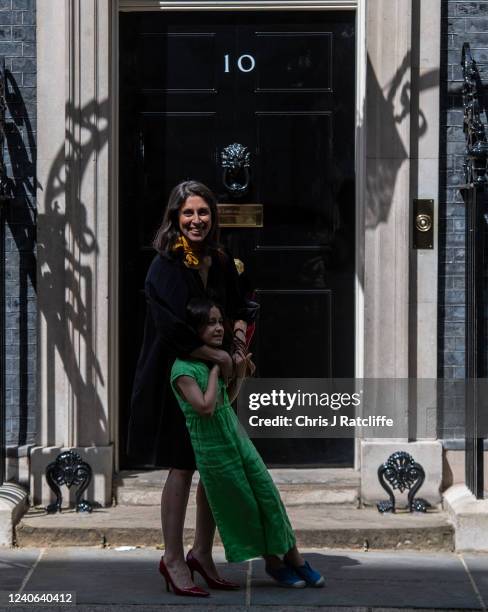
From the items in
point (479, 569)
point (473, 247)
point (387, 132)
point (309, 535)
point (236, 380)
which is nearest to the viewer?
point (236, 380)

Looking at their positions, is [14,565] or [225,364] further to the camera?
[14,565]

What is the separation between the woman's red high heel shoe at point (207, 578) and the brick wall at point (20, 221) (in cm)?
157

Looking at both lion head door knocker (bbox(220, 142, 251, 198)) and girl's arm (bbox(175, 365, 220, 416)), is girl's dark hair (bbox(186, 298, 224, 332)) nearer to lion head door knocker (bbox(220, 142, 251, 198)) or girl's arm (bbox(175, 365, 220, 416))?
girl's arm (bbox(175, 365, 220, 416))

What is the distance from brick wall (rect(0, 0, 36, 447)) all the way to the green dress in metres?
1.66

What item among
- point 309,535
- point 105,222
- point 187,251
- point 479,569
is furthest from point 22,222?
point 479,569

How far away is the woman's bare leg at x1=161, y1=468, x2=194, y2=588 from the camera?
5355 millimetres

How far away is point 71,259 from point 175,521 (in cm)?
183

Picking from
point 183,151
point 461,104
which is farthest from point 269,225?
point 461,104

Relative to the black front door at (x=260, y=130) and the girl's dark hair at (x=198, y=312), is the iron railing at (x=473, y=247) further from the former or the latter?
the girl's dark hair at (x=198, y=312)

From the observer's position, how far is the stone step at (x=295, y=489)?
22.1ft

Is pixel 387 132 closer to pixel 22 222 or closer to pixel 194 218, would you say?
pixel 194 218

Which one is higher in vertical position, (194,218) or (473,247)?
(194,218)

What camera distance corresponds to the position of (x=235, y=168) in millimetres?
6848

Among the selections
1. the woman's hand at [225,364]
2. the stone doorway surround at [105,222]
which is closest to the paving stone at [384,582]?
the stone doorway surround at [105,222]
